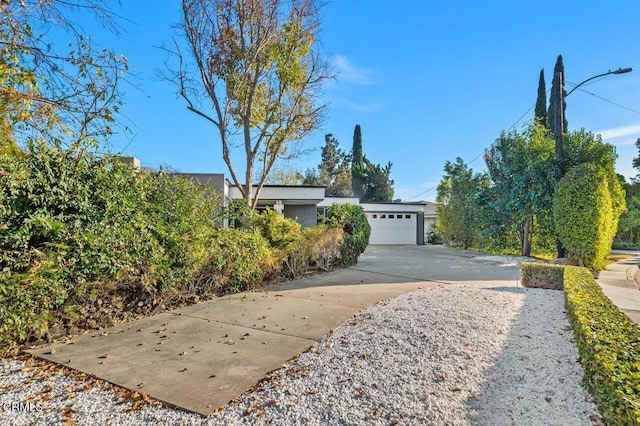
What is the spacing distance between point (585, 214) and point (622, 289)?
3.27 metres

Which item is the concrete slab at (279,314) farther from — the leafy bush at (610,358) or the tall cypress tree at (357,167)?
the tall cypress tree at (357,167)

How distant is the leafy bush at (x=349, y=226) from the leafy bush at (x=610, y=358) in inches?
253

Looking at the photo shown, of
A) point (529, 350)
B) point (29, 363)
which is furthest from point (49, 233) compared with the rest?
point (529, 350)

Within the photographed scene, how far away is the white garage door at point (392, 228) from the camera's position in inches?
960

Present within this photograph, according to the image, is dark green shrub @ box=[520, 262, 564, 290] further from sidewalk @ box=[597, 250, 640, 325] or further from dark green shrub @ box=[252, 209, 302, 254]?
dark green shrub @ box=[252, 209, 302, 254]

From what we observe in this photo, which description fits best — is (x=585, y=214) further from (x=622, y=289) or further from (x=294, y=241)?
(x=294, y=241)

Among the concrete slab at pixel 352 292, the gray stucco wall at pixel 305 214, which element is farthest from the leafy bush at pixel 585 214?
the gray stucco wall at pixel 305 214

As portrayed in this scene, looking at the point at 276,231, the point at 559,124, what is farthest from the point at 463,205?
the point at 276,231

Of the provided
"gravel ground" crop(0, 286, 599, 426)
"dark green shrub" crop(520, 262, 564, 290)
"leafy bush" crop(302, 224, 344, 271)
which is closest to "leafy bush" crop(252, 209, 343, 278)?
"leafy bush" crop(302, 224, 344, 271)

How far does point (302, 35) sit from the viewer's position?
10.5m

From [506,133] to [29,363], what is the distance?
18.2 metres

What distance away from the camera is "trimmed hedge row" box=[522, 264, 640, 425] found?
202 cm

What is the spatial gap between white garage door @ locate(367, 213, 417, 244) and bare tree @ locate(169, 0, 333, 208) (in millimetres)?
13671

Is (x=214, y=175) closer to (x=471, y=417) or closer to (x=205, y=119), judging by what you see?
(x=205, y=119)
